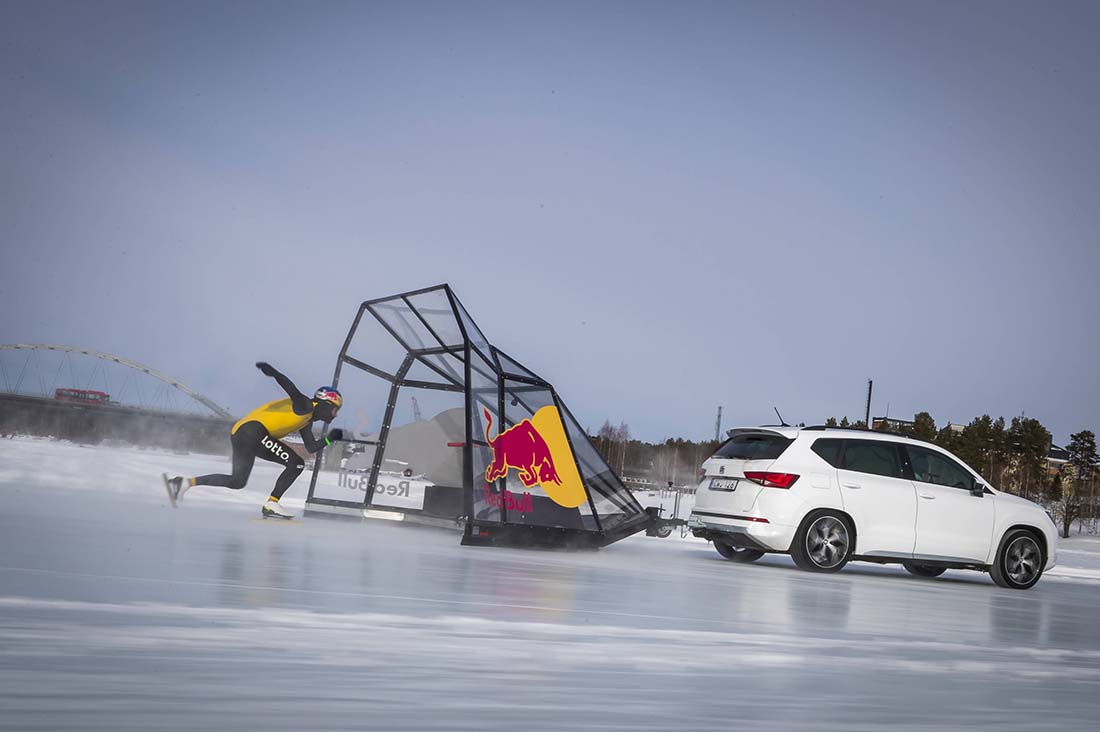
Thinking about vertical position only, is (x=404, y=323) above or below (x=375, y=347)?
above

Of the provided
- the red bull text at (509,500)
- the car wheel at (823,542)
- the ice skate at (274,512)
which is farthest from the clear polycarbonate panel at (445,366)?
the car wheel at (823,542)

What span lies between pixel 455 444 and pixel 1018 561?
23.1 ft

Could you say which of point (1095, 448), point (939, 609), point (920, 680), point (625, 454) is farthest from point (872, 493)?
point (625, 454)

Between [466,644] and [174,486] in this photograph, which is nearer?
[466,644]

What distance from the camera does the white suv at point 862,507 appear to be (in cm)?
1050

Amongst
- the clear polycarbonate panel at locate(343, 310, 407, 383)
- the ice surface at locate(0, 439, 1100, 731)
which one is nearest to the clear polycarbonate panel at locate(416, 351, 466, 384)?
the clear polycarbonate panel at locate(343, 310, 407, 383)

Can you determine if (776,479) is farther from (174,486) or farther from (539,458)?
(174,486)

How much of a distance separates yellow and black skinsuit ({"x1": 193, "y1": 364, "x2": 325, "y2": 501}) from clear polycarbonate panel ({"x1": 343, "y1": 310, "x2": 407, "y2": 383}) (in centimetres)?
118

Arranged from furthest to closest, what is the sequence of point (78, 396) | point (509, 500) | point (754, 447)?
point (78, 396)
point (754, 447)
point (509, 500)

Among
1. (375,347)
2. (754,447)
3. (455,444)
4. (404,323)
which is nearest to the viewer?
(754,447)

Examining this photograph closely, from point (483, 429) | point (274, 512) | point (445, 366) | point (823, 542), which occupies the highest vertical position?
point (445, 366)

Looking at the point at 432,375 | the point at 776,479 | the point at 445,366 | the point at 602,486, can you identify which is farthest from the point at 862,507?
the point at 432,375

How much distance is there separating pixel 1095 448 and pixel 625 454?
59.6 m

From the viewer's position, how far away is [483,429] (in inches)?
429
